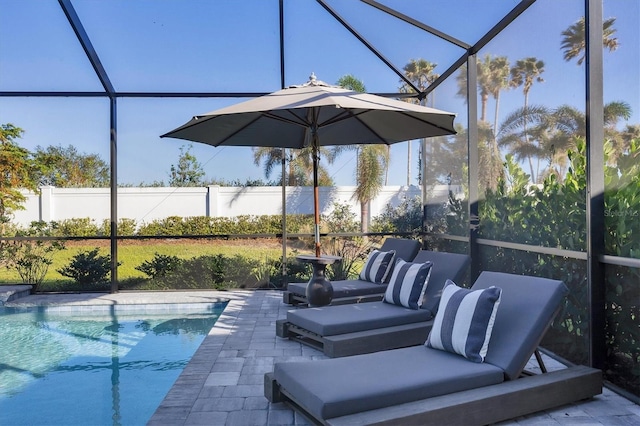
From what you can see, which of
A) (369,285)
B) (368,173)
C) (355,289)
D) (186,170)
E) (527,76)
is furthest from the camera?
(368,173)

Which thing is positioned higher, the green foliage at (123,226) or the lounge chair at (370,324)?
the green foliage at (123,226)

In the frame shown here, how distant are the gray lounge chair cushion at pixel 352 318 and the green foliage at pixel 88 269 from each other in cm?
471

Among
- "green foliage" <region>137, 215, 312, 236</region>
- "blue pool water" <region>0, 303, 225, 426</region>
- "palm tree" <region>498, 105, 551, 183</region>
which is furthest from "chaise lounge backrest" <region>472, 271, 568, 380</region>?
"green foliage" <region>137, 215, 312, 236</region>

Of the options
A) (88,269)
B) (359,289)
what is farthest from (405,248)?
(88,269)

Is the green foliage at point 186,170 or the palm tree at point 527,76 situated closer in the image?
the palm tree at point 527,76

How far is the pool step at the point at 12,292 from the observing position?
7835mm

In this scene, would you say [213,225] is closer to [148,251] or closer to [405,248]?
[148,251]

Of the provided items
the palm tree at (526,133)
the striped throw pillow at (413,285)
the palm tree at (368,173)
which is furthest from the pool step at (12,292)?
the palm tree at (526,133)

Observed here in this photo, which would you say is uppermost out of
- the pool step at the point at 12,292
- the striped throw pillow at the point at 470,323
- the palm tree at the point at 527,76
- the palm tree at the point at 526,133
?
the palm tree at the point at 527,76

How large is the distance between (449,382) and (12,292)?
23.7 ft

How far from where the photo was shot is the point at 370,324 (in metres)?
4.70

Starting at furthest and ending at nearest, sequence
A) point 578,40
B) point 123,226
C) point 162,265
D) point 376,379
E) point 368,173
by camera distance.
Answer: point 368,173 < point 123,226 < point 162,265 < point 578,40 < point 376,379

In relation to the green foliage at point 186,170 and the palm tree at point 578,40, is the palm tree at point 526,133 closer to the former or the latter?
the palm tree at point 578,40

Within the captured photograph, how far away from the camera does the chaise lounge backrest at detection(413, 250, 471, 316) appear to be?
5125mm
